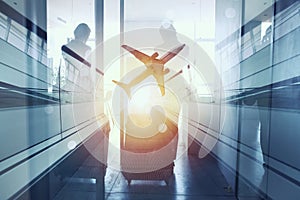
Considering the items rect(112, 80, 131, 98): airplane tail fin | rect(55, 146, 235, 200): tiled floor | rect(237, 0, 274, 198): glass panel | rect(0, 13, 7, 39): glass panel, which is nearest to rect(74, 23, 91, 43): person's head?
rect(112, 80, 131, 98): airplane tail fin

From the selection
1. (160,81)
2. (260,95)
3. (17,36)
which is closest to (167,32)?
(160,81)

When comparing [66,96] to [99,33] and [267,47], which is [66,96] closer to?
[99,33]

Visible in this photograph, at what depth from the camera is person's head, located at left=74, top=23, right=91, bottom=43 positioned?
7.54ft

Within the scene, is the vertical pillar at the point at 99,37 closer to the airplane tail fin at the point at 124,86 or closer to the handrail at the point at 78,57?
the handrail at the point at 78,57

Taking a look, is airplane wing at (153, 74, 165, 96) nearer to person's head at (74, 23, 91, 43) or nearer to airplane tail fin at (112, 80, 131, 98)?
airplane tail fin at (112, 80, 131, 98)

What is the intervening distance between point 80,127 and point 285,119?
6.06 feet

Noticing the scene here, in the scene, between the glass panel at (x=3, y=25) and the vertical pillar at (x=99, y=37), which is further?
the vertical pillar at (x=99, y=37)

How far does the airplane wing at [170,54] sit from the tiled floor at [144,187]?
1.26 m

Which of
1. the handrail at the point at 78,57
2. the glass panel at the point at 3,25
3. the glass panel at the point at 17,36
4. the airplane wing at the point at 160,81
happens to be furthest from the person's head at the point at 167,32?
the glass panel at the point at 3,25

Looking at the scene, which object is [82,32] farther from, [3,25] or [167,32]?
[3,25]

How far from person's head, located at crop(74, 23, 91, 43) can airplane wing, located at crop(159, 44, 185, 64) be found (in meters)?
0.73

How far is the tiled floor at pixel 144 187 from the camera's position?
234cm

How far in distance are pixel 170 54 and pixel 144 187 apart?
55.0 inches

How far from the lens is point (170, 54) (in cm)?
255
